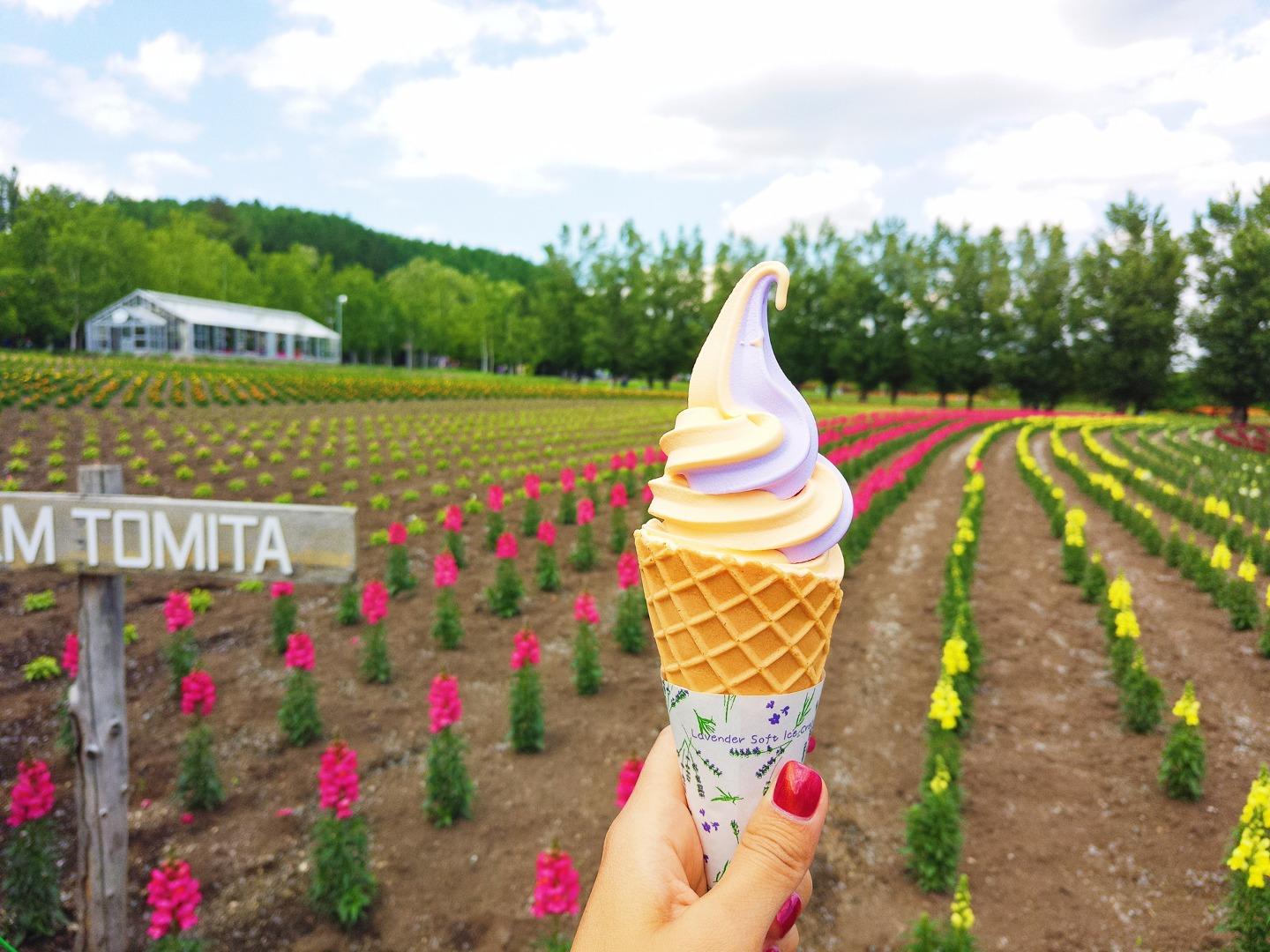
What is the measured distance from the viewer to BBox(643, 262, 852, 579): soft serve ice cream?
6.48ft

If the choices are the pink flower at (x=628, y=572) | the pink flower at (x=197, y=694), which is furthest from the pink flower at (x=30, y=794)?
the pink flower at (x=628, y=572)

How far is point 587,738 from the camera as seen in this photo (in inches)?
242

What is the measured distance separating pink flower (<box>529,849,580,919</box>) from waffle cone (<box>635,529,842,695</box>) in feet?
6.72

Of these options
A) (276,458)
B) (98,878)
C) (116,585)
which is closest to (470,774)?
(98,878)

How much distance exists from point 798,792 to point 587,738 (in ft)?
15.4

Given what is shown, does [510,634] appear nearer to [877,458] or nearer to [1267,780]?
[1267,780]

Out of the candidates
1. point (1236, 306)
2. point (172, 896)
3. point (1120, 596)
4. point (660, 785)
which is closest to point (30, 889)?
point (172, 896)

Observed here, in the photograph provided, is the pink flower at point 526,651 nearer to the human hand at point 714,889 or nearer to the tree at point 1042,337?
the human hand at point 714,889

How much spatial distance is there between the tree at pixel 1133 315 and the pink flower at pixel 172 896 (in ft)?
195

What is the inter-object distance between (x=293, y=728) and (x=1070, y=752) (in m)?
6.04

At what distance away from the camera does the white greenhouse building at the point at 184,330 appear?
54.5 m

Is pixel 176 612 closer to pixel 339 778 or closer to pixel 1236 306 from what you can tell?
pixel 339 778

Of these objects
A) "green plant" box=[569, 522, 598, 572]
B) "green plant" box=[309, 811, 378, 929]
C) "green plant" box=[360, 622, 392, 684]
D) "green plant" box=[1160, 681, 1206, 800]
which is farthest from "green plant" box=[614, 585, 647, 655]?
"green plant" box=[1160, 681, 1206, 800]

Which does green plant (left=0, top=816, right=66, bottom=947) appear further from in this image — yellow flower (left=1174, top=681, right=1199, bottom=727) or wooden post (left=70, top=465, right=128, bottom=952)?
yellow flower (left=1174, top=681, right=1199, bottom=727)
